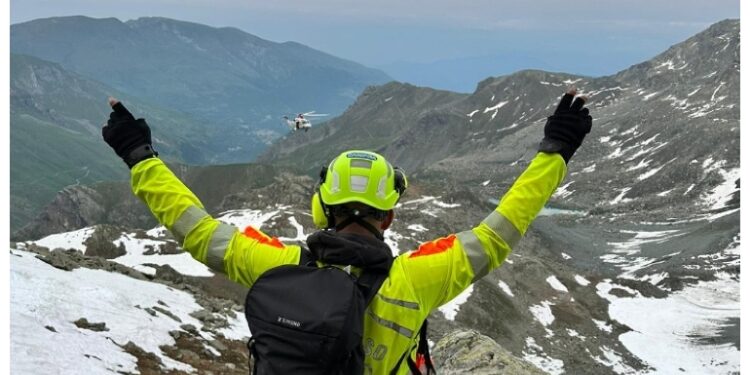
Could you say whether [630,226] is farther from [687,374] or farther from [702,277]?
[687,374]

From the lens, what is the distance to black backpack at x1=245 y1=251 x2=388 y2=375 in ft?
15.2

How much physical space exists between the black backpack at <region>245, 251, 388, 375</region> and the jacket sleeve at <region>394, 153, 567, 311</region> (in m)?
0.55

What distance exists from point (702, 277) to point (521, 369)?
3841 inches

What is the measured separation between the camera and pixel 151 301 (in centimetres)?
2675

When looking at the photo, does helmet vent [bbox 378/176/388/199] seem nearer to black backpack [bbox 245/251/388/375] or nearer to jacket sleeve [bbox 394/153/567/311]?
jacket sleeve [bbox 394/153/567/311]

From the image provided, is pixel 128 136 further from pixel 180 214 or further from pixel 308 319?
pixel 308 319

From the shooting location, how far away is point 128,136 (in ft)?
19.3

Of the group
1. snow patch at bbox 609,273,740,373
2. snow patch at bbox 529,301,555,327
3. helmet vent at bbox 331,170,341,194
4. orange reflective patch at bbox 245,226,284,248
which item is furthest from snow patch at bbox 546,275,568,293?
helmet vent at bbox 331,170,341,194

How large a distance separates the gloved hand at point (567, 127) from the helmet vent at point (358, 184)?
182cm

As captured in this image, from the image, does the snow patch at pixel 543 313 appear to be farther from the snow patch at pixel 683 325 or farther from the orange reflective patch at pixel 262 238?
the orange reflective patch at pixel 262 238

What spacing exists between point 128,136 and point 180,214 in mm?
942

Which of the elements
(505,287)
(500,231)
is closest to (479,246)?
(500,231)

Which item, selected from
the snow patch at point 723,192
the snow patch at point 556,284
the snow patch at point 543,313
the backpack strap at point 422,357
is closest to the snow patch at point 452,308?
the snow patch at point 543,313

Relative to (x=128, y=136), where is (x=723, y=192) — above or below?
above
